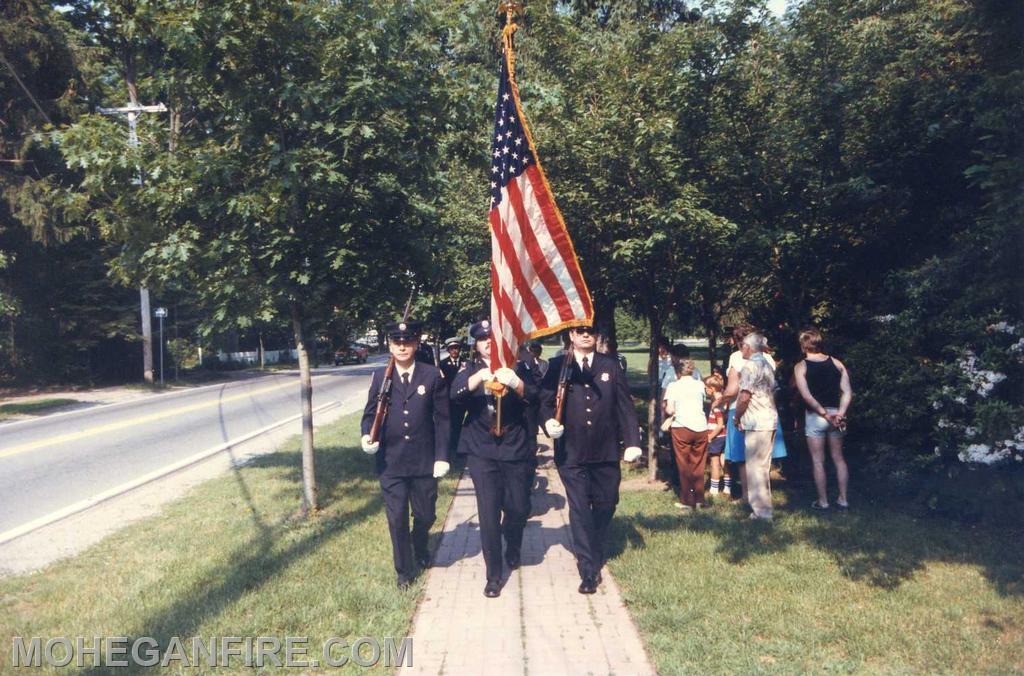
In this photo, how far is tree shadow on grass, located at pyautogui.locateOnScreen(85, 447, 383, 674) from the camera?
5.35 meters

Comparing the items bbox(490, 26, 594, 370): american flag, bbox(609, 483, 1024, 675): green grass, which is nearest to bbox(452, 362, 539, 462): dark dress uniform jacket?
bbox(490, 26, 594, 370): american flag

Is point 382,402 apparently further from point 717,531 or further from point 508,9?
point 717,531

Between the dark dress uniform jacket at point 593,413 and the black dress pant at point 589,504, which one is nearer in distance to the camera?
the black dress pant at point 589,504

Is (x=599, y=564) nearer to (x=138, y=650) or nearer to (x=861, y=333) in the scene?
(x=138, y=650)

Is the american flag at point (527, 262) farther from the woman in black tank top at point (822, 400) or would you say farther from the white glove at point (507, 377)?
the woman in black tank top at point (822, 400)

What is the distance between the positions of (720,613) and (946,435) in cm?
325

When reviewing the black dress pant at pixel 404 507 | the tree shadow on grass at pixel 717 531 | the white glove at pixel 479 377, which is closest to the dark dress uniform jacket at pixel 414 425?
the black dress pant at pixel 404 507

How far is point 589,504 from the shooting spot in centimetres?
632

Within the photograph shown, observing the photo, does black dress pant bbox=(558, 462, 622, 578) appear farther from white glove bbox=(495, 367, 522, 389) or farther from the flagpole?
white glove bbox=(495, 367, 522, 389)

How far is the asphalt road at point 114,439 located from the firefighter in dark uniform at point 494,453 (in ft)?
19.2

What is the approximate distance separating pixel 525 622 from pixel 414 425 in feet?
5.58

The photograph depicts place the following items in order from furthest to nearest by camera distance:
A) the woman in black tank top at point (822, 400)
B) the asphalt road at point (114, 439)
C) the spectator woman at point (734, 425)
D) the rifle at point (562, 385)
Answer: the asphalt road at point (114, 439), the spectator woman at point (734, 425), the woman in black tank top at point (822, 400), the rifle at point (562, 385)

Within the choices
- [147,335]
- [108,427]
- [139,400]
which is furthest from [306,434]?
[147,335]

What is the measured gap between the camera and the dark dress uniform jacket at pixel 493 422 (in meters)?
6.18
